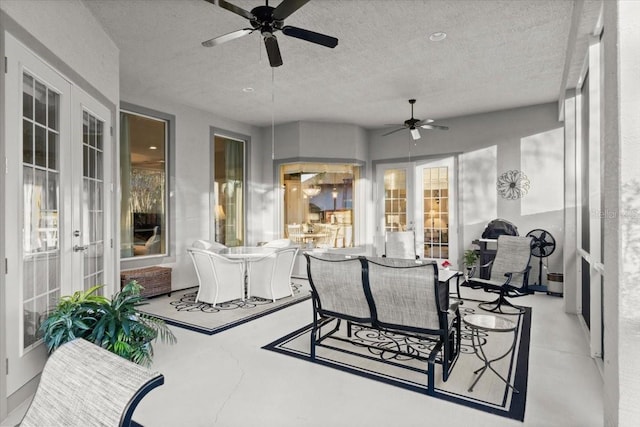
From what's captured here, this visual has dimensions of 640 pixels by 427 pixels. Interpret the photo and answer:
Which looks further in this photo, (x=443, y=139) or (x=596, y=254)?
(x=443, y=139)

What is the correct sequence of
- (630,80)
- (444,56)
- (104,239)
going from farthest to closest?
(444,56) < (104,239) < (630,80)

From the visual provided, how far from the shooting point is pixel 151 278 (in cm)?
530

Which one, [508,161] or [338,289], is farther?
[508,161]

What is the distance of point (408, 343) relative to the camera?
3500 millimetres

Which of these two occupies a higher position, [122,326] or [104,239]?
[104,239]

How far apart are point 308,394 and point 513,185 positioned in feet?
18.0

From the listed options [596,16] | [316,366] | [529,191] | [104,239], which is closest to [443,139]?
[529,191]

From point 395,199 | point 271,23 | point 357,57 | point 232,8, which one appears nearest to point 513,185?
point 395,199

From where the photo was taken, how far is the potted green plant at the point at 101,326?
7.92 ft

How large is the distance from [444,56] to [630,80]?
3.07 metres

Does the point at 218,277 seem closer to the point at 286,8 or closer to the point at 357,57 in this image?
the point at 357,57

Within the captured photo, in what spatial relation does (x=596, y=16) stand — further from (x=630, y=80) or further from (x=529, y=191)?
(x=529, y=191)

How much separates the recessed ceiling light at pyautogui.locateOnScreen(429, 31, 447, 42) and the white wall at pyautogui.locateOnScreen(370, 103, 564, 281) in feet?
11.2

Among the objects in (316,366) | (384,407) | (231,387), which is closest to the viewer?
(384,407)
